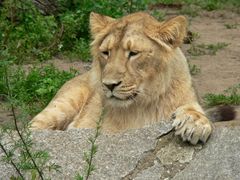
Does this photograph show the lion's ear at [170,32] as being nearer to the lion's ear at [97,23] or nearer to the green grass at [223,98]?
the lion's ear at [97,23]

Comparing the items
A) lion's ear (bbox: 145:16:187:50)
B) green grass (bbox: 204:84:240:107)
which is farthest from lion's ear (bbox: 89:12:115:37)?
green grass (bbox: 204:84:240:107)

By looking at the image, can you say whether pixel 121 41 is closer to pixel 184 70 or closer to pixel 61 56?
pixel 184 70

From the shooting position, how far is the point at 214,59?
9.09 metres

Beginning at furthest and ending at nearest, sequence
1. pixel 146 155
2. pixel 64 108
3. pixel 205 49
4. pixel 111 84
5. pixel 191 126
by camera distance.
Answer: pixel 205 49 → pixel 64 108 → pixel 111 84 → pixel 191 126 → pixel 146 155

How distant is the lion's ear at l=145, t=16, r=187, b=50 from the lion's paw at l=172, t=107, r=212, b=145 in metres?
0.80

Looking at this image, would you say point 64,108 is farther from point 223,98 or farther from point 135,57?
point 223,98

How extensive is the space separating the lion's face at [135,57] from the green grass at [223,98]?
5.99ft

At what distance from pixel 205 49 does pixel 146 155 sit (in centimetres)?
534

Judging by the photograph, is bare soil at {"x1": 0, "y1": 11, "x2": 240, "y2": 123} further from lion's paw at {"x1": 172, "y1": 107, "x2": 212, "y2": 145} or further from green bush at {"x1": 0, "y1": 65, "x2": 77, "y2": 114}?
lion's paw at {"x1": 172, "y1": 107, "x2": 212, "y2": 145}

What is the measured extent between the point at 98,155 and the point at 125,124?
A: 1261 millimetres

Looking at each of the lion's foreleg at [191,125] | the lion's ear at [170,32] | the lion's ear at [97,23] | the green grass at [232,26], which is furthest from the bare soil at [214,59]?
the lion's foreleg at [191,125]

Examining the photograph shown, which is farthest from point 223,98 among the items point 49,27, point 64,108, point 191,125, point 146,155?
point 146,155

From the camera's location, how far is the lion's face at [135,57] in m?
5.30

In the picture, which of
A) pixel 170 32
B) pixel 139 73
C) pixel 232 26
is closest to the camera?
pixel 139 73
